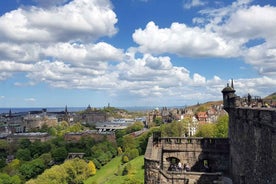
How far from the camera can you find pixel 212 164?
2803 centimetres

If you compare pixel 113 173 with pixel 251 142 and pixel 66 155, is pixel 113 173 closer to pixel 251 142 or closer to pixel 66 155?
pixel 66 155

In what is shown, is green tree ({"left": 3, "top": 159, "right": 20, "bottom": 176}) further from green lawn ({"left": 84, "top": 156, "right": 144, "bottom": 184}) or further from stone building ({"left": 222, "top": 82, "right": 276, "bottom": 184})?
stone building ({"left": 222, "top": 82, "right": 276, "bottom": 184})

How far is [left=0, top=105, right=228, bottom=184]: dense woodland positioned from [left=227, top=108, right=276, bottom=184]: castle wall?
93.0 feet

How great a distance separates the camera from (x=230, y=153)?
26875 millimetres

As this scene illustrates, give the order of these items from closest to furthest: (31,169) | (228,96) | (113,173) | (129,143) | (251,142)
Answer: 1. (251,142)
2. (228,96)
3. (113,173)
4. (31,169)
5. (129,143)

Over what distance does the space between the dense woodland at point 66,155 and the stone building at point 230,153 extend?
23186mm

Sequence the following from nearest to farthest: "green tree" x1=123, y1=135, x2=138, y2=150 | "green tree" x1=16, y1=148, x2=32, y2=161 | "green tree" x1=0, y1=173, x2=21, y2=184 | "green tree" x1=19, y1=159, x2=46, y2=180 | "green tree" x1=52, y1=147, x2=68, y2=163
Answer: "green tree" x1=0, y1=173, x2=21, y2=184 → "green tree" x1=19, y1=159, x2=46, y2=180 → "green tree" x1=123, y1=135, x2=138, y2=150 → "green tree" x1=52, y1=147, x2=68, y2=163 → "green tree" x1=16, y1=148, x2=32, y2=161

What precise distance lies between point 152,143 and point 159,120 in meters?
132

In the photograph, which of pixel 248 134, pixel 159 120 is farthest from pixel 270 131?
pixel 159 120

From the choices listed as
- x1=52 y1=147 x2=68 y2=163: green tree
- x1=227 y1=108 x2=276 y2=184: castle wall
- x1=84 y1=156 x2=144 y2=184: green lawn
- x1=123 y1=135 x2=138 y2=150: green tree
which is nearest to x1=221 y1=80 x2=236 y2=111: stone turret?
x1=227 y1=108 x2=276 y2=184: castle wall

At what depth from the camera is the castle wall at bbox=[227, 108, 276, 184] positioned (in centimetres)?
1539

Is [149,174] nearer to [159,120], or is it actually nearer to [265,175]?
[265,175]

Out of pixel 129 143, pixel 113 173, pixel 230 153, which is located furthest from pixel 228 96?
pixel 129 143

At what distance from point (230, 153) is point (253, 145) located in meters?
8.84
